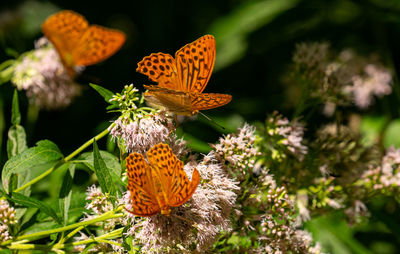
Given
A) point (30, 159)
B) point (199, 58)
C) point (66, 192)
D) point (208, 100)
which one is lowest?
point (66, 192)

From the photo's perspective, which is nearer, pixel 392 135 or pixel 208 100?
pixel 208 100

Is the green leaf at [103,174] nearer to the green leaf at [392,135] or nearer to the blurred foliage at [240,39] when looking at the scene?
the blurred foliage at [240,39]

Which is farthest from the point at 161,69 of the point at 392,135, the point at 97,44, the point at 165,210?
the point at 392,135

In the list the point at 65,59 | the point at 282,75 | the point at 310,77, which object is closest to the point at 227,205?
the point at 310,77

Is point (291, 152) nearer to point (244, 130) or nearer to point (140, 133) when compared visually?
point (244, 130)

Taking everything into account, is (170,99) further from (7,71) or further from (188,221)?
(7,71)

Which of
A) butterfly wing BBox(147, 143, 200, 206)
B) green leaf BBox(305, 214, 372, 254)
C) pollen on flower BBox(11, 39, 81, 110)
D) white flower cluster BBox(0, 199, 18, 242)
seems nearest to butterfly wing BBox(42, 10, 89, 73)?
pollen on flower BBox(11, 39, 81, 110)

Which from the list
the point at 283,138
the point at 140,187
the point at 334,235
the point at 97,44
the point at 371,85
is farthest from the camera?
the point at 371,85
